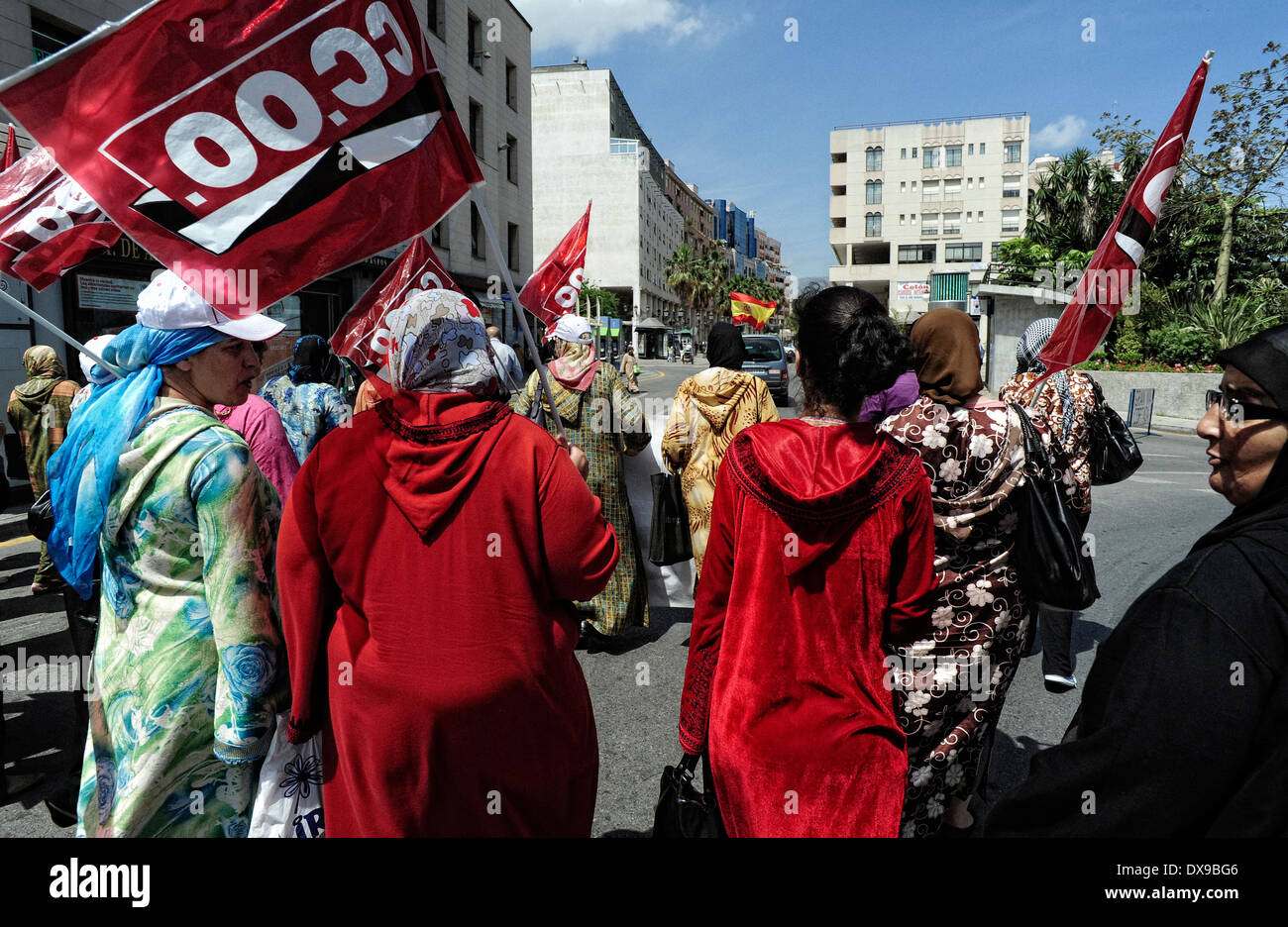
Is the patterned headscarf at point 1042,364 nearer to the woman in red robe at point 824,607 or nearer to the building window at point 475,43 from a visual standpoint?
the woman in red robe at point 824,607

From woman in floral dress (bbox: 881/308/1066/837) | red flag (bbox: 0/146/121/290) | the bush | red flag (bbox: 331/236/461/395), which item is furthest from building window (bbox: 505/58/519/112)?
woman in floral dress (bbox: 881/308/1066/837)

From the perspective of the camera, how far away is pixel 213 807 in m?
2.00

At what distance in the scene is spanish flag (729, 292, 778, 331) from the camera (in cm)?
1612

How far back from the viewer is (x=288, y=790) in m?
2.00

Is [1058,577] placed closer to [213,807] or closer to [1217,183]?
[213,807]

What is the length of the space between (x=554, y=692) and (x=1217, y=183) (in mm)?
26968

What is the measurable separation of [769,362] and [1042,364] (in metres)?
19.2

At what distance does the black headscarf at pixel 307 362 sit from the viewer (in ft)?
17.0

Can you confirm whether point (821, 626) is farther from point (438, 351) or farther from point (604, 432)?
point (604, 432)

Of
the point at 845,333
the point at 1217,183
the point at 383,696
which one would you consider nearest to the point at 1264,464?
the point at 845,333

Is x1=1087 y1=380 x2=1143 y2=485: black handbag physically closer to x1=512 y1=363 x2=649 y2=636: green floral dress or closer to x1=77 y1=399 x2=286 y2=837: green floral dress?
x1=512 y1=363 x2=649 y2=636: green floral dress

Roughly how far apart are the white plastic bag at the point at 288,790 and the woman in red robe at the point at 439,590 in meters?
0.07

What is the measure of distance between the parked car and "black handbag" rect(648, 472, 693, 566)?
16.9 metres

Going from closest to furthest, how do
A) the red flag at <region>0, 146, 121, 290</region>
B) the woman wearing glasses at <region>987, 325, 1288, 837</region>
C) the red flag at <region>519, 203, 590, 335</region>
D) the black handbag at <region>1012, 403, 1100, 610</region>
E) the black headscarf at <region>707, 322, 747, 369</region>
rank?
the woman wearing glasses at <region>987, 325, 1288, 837</region>
the black handbag at <region>1012, 403, 1100, 610</region>
the red flag at <region>0, 146, 121, 290</region>
the black headscarf at <region>707, 322, 747, 369</region>
the red flag at <region>519, 203, 590, 335</region>
